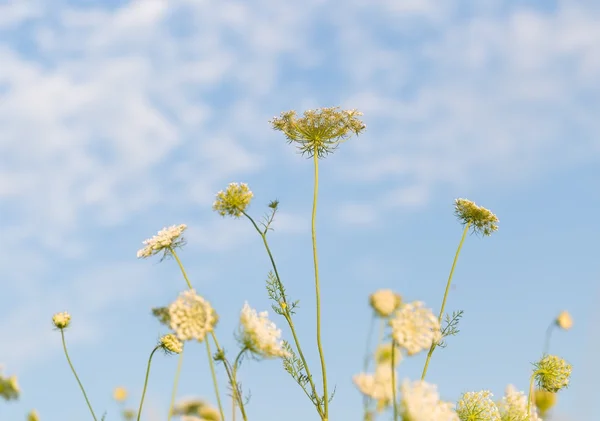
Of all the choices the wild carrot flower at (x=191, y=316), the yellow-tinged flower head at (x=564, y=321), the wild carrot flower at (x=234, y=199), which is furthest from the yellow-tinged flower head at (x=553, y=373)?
the wild carrot flower at (x=191, y=316)

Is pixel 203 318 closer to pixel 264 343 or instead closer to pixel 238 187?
pixel 264 343

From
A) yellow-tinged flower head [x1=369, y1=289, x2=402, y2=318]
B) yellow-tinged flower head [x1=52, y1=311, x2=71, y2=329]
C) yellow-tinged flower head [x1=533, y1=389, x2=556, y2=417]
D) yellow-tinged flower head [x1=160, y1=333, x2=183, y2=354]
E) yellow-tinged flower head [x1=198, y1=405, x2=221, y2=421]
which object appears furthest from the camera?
yellow-tinged flower head [x1=52, y1=311, x2=71, y2=329]

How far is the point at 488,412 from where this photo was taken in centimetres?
629

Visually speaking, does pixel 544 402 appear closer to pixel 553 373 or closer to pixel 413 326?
pixel 553 373

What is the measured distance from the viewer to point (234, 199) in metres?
6.68

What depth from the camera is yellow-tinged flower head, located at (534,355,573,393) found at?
7.33 metres

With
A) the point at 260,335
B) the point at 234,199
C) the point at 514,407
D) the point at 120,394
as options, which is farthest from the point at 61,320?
the point at 514,407

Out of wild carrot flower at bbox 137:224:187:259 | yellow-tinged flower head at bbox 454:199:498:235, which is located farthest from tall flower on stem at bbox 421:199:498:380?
wild carrot flower at bbox 137:224:187:259

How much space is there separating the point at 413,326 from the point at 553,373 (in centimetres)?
387

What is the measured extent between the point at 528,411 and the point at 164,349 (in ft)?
9.58

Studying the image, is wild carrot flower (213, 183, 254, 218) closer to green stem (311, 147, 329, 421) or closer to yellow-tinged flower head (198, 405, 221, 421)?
green stem (311, 147, 329, 421)

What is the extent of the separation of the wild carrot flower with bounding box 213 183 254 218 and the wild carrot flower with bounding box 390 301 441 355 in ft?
9.30

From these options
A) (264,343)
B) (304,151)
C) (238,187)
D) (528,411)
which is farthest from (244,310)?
(304,151)

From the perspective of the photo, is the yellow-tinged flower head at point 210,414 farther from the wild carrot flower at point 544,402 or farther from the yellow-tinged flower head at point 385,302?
the wild carrot flower at point 544,402
